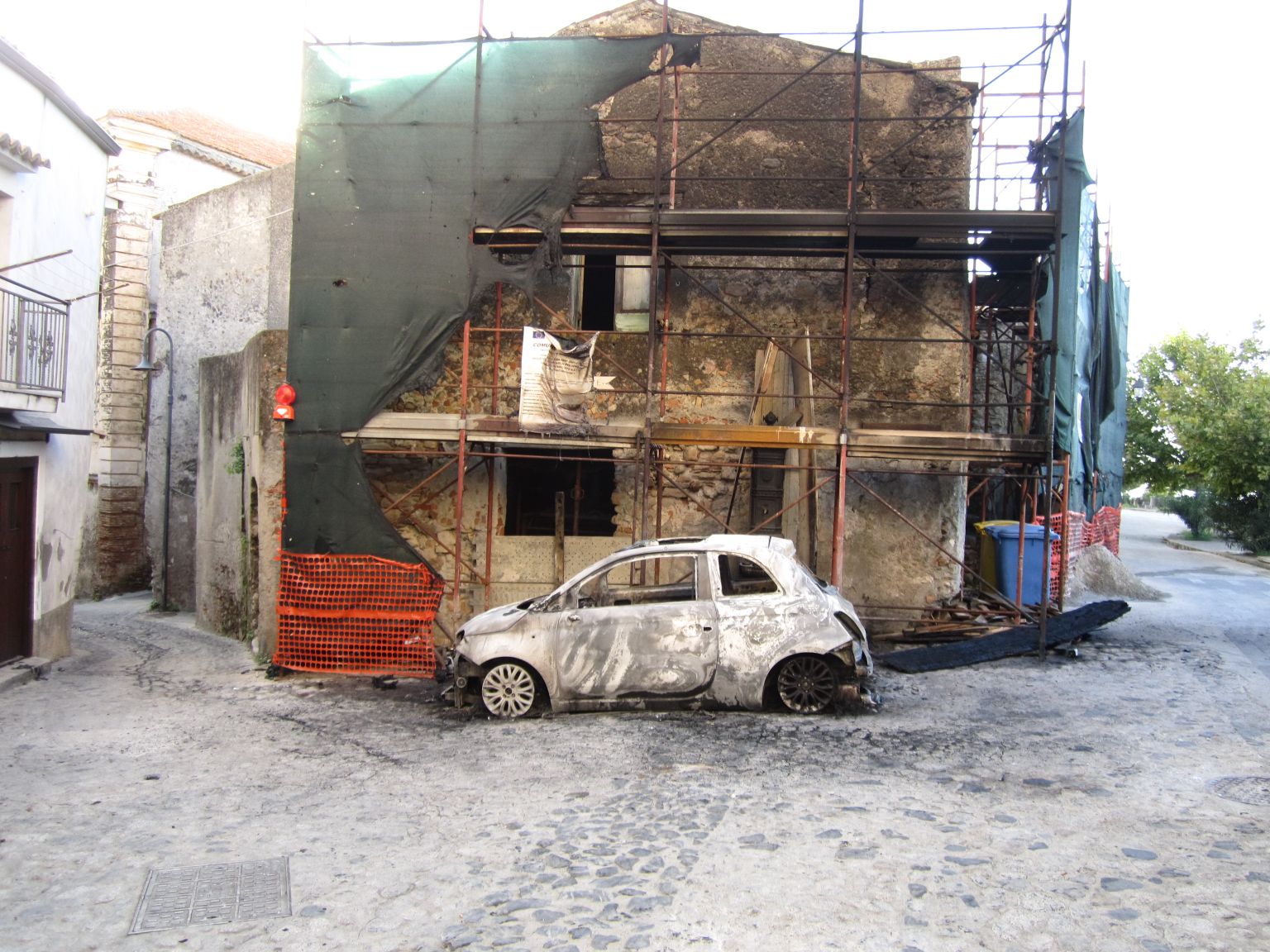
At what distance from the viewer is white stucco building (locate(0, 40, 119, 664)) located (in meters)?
9.68

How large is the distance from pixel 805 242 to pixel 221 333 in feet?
35.5

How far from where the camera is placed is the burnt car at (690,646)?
796 centimetres

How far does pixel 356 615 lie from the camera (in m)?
10.1

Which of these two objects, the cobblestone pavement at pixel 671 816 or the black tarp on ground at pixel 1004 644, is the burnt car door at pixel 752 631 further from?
the black tarp on ground at pixel 1004 644

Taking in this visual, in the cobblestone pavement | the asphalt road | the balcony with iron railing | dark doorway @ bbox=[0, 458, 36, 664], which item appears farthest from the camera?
the asphalt road

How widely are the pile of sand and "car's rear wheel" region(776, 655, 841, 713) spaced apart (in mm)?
8614

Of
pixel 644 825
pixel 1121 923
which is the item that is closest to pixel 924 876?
pixel 1121 923

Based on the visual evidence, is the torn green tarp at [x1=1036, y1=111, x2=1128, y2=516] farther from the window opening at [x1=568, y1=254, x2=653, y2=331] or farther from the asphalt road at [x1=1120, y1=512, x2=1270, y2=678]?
the window opening at [x1=568, y1=254, x2=653, y2=331]

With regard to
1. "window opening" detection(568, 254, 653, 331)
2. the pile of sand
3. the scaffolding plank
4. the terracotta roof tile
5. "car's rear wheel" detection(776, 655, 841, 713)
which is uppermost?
the terracotta roof tile

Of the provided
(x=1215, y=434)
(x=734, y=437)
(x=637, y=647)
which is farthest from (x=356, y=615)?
(x=1215, y=434)

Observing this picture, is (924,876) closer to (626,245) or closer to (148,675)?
(626,245)

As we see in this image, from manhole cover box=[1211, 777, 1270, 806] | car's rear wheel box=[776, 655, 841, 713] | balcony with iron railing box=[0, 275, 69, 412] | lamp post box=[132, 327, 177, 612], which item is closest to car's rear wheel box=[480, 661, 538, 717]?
car's rear wheel box=[776, 655, 841, 713]

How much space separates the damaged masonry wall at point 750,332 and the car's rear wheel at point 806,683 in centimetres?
312

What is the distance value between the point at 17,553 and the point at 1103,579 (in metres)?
14.9
